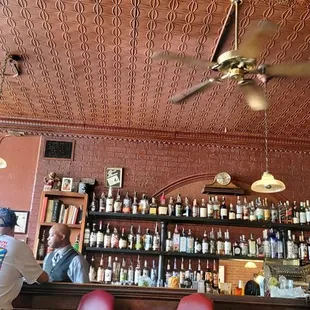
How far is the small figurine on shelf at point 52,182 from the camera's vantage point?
217 inches

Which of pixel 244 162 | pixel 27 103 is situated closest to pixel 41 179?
pixel 27 103

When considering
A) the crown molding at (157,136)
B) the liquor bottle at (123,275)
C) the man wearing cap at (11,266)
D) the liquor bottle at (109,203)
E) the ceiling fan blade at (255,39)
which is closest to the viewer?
the man wearing cap at (11,266)

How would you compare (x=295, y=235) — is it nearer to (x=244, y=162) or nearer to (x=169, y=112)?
(x=244, y=162)

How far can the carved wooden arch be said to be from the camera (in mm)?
5793

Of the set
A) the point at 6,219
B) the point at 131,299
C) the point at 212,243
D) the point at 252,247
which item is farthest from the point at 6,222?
the point at 252,247

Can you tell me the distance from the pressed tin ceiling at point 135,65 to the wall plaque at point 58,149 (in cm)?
30

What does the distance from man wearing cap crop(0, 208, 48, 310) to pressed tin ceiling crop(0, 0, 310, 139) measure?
197 centimetres

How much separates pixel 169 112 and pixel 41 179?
206cm

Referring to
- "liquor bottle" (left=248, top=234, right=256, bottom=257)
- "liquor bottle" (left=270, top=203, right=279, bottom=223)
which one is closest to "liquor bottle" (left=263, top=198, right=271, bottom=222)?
"liquor bottle" (left=270, top=203, right=279, bottom=223)

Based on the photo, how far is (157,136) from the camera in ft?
19.7

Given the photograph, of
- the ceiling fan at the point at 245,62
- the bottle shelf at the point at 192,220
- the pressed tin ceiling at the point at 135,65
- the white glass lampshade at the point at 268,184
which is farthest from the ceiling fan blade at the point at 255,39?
the bottle shelf at the point at 192,220

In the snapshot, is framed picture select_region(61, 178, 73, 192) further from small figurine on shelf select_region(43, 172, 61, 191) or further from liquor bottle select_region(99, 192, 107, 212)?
liquor bottle select_region(99, 192, 107, 212)

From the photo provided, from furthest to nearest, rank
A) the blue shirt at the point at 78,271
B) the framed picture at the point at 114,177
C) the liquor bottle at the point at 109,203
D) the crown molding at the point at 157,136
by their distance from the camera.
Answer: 1. the crown molding at the point at 157,136
2. the framed picture at the point at 114,177
3. the liquor bottle at the point at 109,203
4. the blue shirt at the point at 78,271

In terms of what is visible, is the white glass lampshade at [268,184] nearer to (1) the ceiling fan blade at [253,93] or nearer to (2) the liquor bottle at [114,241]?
(1) the ceiling fan blade at [253,93]
